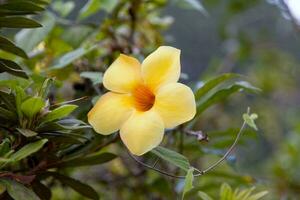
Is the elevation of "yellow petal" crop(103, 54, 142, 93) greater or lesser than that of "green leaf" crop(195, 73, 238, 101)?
greater

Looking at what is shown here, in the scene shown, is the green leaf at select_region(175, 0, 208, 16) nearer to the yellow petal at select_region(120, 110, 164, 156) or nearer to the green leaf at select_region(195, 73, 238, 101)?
the green leaf at select_region(195, 73, 238, 101)

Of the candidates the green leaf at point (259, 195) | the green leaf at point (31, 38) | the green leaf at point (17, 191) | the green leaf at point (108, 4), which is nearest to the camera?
the green leaf at point (17, 191)

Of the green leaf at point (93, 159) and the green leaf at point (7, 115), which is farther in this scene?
the green leaf at point (93, 159)

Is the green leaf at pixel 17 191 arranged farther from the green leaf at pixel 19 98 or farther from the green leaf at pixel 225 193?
the green leaf at pixel 225 193

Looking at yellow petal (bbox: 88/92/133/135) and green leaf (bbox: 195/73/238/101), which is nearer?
yellow petal (bbox: 88/92/133/135)

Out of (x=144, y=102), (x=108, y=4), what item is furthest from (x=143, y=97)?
(x=108, y=4)

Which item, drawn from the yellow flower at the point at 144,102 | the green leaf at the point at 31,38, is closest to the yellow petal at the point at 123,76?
the yellow flower at the point at 144,102

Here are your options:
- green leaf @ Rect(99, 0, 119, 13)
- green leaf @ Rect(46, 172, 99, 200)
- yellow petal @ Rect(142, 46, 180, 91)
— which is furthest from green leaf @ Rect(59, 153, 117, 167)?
green leaf @ Rect(99, 0, 119, 13)
